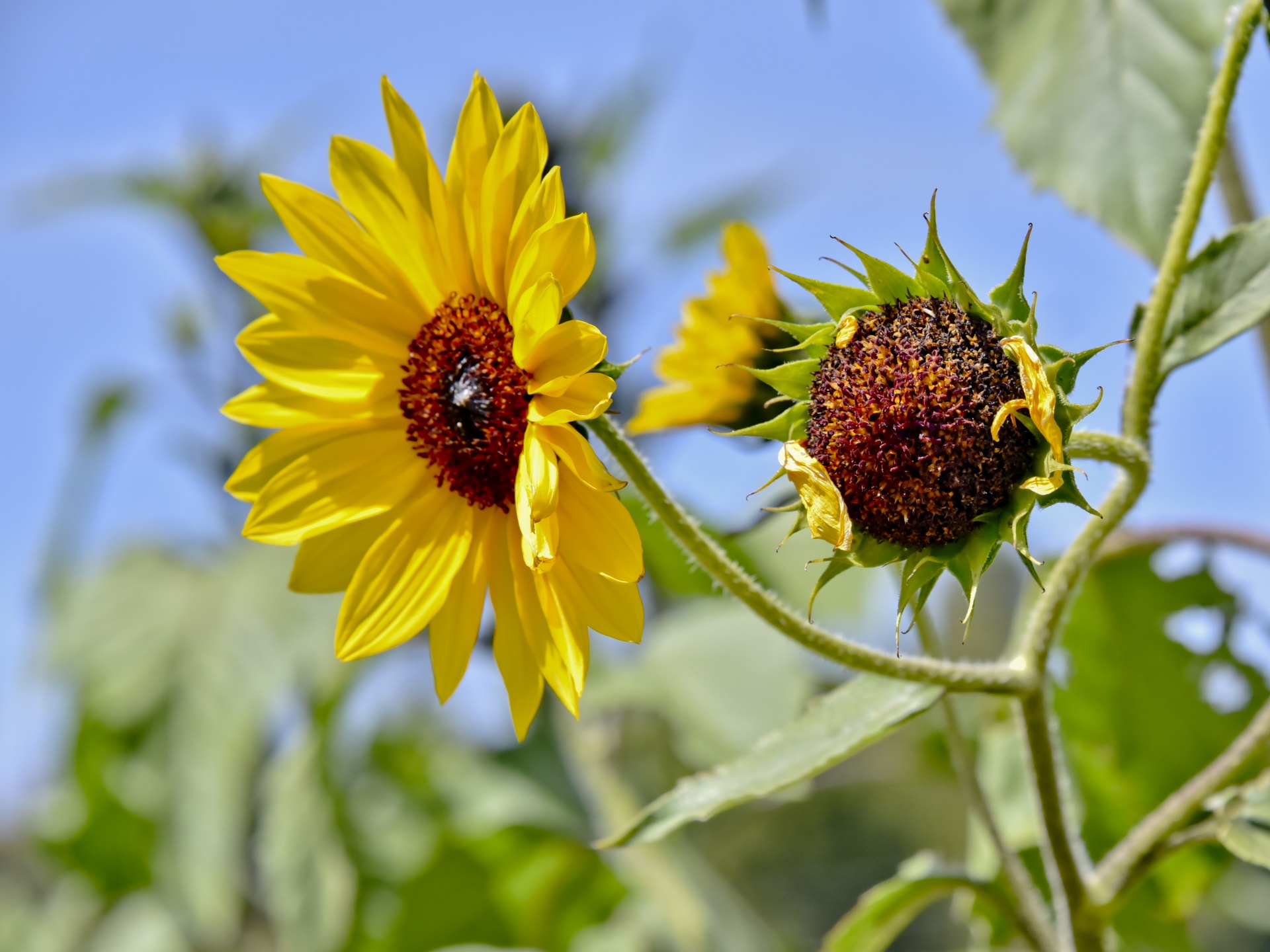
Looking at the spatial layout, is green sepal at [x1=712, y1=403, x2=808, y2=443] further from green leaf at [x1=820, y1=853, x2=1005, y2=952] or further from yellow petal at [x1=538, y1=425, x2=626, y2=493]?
green leaf at [x1=820, y1=853, x2=1005, y2=952]

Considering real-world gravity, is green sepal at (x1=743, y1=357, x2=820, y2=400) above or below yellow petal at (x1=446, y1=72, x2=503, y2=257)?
below

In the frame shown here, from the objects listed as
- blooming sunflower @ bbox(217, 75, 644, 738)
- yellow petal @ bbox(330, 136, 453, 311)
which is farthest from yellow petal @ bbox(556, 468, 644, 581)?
yellow petal @ bbox(330, 136, 453, 311)

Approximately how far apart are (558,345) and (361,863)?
990 mm

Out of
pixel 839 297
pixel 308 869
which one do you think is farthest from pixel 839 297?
pixel 308 869

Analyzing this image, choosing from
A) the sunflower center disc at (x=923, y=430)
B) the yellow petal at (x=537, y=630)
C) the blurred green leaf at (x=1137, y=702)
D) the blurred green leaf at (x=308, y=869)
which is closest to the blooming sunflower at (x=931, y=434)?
the sunflower center disc at (x=923, y=430)

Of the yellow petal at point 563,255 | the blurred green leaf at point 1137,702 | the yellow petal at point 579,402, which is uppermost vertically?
the yellow petal at point 563,255

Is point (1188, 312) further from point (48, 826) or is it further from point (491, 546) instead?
point (48, 826)

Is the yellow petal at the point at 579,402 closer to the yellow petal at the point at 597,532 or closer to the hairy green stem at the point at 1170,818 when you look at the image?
the yellow petal at the point at 597,532

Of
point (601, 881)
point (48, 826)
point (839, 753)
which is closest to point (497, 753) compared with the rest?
point (601, 881)

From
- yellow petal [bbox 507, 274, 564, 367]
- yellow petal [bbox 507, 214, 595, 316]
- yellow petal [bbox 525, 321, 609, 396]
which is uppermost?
yellow petal [bbox 507, 214, 595, 316]

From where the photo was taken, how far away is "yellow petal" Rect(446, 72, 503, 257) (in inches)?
16.1

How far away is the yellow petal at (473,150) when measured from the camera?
408 mm

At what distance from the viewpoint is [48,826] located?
145 cm

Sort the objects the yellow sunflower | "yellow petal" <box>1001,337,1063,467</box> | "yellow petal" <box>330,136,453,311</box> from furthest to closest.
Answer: the yellow sunflower < "yellow petal" <box>330,136,453,311</box> < "yellow petal" <box>1001,337,1063,467</box>
